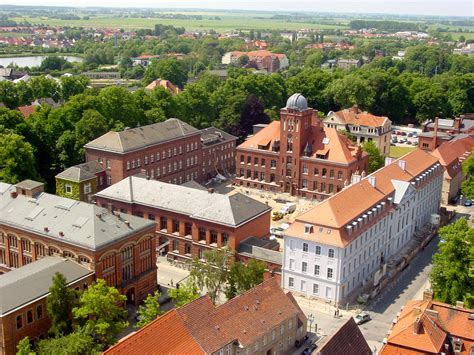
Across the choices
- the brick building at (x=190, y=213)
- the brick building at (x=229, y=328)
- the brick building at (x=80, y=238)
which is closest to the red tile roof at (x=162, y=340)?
the brick building at (x=229, y=328)

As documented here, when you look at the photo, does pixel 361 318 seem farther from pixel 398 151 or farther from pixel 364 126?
pixel 398 151

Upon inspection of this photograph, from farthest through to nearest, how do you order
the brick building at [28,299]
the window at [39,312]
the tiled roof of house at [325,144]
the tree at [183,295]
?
the tiled roof of house at [325,144]
the tree at [183,295]
the window at [39,312]
the brick building at [28,299]

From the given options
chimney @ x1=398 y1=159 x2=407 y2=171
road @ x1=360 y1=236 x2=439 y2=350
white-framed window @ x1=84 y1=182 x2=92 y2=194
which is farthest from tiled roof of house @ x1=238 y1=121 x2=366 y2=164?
white-framed window @ x1=84 y1=182 x2=92 y2=194

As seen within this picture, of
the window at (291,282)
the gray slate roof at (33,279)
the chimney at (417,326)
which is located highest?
the chimney at (417,326)

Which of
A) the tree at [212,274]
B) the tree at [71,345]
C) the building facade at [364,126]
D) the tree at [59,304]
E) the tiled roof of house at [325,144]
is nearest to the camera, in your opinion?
the tree at [71,345]

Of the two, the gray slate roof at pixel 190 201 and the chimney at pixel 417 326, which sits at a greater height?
the chimney at pixel 417 326

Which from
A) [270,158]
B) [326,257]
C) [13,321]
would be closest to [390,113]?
[270,158]

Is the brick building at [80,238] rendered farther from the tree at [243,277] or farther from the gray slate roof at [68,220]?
the tree at [243,277]
